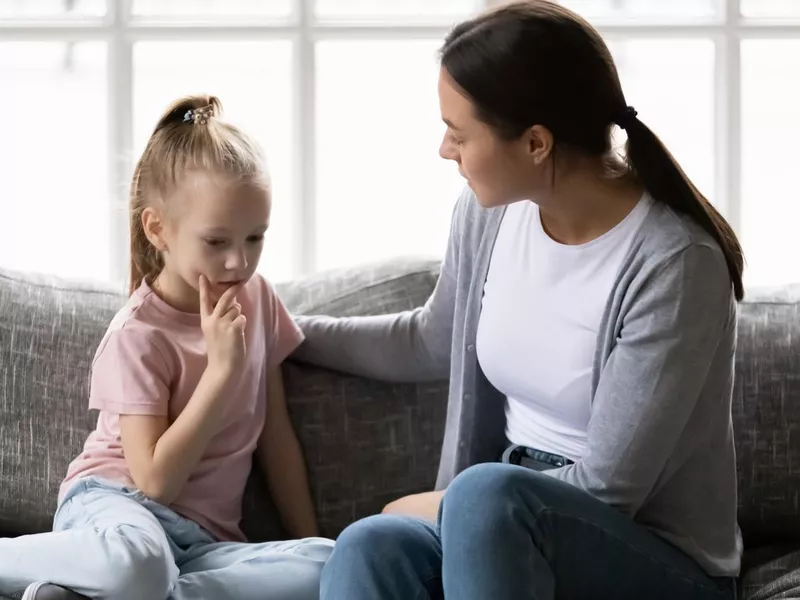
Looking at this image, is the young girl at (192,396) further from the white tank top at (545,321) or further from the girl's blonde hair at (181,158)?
the white tank top at (545,321)

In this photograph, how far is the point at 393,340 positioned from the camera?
6.13 ft

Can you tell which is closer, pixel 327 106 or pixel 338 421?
pixel 338 421

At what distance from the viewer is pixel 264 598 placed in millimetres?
1546

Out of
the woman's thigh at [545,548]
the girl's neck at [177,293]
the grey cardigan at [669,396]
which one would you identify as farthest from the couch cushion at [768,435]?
the girl's neck at [177,293]

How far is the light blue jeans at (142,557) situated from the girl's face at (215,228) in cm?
35

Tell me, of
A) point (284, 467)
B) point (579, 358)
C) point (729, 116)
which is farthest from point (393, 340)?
point (729, 116)

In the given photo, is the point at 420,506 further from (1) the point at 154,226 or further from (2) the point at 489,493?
(1) the point at 154,226

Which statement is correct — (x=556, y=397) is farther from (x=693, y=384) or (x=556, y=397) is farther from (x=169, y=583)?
(x=169, y=583)

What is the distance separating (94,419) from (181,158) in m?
0.47

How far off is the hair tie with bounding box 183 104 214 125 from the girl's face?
11cm

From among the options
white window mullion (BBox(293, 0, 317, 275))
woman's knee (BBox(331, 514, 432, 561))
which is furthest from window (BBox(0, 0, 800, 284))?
woman's knee (BBox(331, 514, 432, 561))

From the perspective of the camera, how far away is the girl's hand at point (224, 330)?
1673 millimetres

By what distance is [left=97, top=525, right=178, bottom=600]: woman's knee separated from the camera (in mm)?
1460

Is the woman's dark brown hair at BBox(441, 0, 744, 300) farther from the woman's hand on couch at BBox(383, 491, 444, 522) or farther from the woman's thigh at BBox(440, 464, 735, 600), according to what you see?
the woman's hand on couch at BBox(383, 491, 444, 522)
